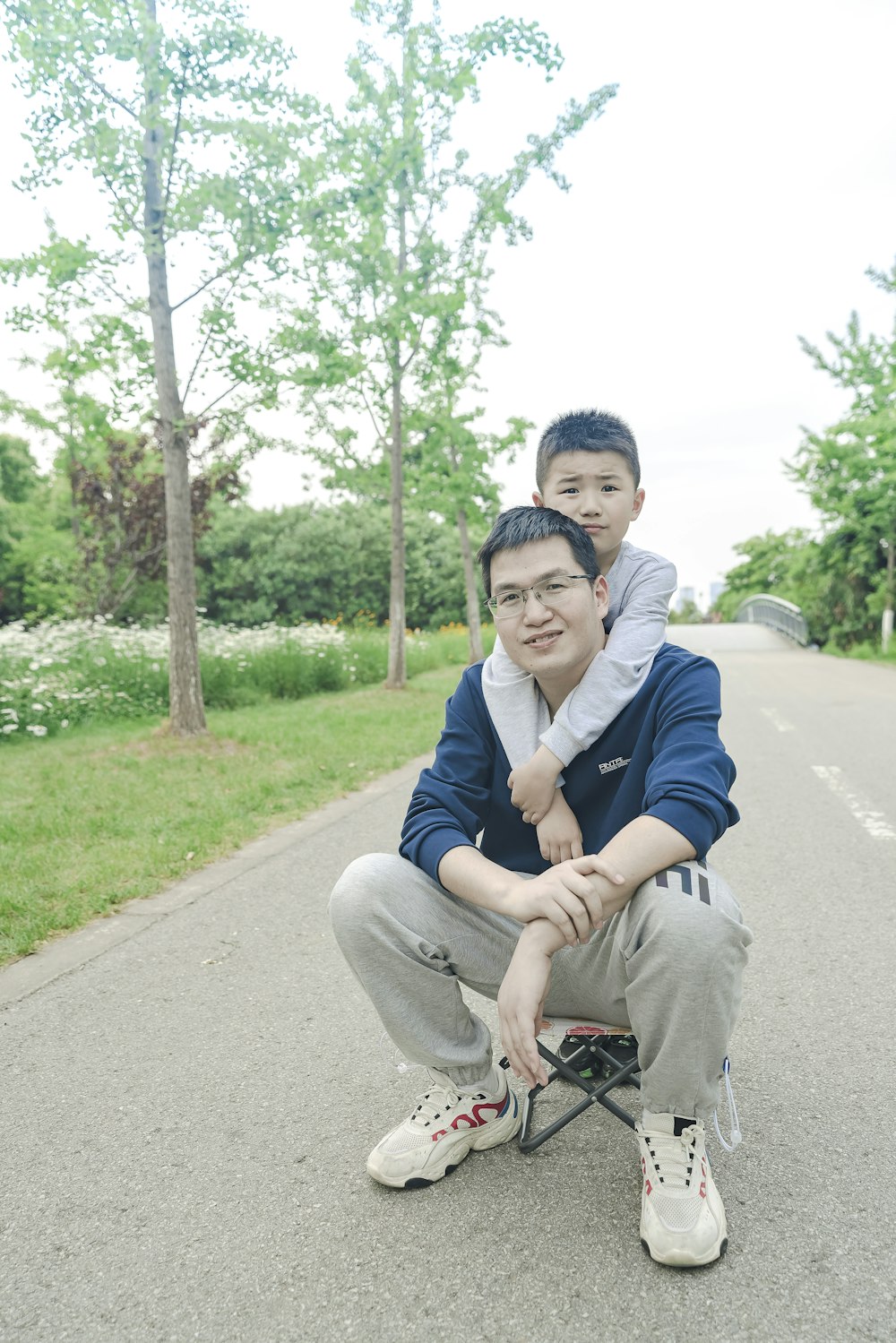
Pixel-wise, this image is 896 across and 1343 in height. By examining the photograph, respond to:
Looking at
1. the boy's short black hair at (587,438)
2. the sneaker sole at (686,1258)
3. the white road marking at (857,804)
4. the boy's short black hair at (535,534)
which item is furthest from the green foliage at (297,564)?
the sneaker sole at (686,1258)

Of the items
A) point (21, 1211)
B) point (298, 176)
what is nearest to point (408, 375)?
point (298, 176)

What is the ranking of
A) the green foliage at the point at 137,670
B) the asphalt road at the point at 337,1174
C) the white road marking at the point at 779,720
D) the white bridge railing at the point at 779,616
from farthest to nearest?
the white bridge railing at the point at 779,616 < the green foliage at the point at 137,670 < the white road marking at the point at 779,720 < the asphalt road at the point at 337,1174

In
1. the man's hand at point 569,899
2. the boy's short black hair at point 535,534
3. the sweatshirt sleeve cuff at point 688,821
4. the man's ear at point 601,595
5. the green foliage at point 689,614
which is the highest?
the boy's short black hair at point 535,534

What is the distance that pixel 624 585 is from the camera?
278cm

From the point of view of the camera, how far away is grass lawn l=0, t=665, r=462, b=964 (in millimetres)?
4852

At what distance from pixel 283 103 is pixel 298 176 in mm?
598

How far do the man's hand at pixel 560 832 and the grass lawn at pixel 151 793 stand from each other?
2.56m

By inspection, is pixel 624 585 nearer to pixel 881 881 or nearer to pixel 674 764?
pixel 674 764

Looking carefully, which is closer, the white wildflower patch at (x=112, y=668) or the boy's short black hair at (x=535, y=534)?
the boy's short black hair at (x=535, y=534)

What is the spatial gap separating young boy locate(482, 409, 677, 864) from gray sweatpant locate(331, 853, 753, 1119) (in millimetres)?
272

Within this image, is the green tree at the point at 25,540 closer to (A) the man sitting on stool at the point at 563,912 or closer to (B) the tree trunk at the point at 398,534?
(B) the tree trunk at the point at 398,534

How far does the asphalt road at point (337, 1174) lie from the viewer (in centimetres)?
→ 190

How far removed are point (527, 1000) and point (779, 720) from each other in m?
9.71

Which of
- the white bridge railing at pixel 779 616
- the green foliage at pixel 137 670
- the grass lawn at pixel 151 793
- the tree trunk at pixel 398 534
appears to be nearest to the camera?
the grass lawn at pixel 151 793
